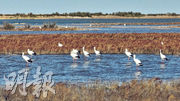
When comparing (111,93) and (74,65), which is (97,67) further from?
(111,93)

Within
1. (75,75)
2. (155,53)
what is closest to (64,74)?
(75,75)

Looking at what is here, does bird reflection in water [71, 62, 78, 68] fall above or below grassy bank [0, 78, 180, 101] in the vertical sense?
below

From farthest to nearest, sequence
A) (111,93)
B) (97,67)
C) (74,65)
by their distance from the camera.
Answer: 1. (74,65)
2. (97,67)
3. (111,93)

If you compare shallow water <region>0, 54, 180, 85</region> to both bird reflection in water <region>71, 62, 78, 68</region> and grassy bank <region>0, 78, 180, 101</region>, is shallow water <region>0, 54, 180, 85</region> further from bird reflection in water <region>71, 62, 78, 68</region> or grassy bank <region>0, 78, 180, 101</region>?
grassy bank <region>0, 78, 180, 101</region>

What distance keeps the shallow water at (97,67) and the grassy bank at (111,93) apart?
5.07 m

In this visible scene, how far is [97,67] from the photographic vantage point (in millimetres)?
27703

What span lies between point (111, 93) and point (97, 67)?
41.0ft

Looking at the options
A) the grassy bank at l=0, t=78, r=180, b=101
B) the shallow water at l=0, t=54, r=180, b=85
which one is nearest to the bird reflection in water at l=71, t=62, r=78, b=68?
the shallow water at l=0, t=54, r=180, b=85

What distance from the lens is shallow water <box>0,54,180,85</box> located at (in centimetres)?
2319

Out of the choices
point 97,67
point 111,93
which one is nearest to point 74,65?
point 97,67

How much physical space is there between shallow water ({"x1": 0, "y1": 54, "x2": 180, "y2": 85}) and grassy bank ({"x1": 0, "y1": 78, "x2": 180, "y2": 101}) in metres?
5.07

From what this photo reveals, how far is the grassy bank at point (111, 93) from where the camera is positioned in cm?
1418

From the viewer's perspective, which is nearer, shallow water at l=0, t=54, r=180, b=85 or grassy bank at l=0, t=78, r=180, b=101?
grassy bank at l=0, t=78, r=180, b=101

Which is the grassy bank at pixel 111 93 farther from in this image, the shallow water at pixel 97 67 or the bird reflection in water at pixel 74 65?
the bird reflection in water at pixel 74 65
